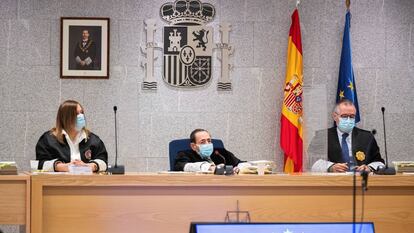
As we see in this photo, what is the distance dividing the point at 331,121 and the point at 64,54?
260cm

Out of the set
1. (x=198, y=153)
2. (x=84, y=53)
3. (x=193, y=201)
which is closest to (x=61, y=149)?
(x=198, y=153)

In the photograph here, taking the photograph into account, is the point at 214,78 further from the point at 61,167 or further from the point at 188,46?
the point at 61,167

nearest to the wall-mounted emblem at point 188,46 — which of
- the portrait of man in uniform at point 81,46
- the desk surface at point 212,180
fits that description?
the portrait of man in uniform at point 81,46

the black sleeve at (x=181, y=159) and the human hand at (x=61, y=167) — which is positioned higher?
the black sleeve at (x=181, y=159)

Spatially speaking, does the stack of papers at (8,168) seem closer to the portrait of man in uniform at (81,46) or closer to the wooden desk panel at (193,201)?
the wooden desk panel at (193,201)

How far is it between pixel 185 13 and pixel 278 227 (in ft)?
13.4

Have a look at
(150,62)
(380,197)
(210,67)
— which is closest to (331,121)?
→ (210,67)

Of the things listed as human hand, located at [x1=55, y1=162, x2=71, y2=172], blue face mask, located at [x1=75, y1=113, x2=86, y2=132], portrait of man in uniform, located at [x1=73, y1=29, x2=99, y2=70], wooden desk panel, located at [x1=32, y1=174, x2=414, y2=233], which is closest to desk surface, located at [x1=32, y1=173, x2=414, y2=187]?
wooden desk panel, located at [x1=32, y1=174, x2=414, y2=233]

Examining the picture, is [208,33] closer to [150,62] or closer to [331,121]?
[150,62]

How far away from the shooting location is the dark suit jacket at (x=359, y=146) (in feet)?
19.5

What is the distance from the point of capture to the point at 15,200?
14.8ft

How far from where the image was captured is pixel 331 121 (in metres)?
7.22

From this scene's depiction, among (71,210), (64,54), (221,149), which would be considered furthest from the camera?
(64,54)

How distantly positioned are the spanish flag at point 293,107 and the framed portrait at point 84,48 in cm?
170
